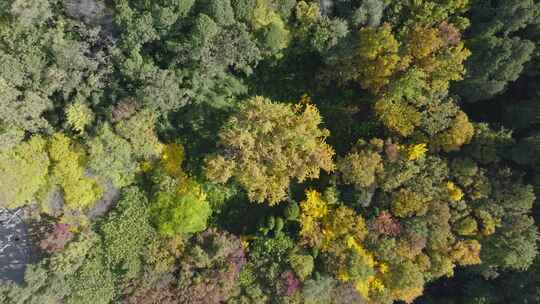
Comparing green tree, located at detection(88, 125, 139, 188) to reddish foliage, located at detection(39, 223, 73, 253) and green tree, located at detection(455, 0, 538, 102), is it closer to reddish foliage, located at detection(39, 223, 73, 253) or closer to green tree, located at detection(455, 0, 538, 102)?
reddish foliage, located at detection(39, 223, 73, 253)

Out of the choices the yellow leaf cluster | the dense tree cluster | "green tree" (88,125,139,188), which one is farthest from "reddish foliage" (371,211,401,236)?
"green tree" (88,125,139,188)

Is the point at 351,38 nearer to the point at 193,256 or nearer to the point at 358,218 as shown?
the point at 358,218

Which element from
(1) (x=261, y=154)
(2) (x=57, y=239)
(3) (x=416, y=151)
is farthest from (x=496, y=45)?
(2) (x=57, y=239)

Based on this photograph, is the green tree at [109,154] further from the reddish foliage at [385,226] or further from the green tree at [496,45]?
the green tree at [496,45]

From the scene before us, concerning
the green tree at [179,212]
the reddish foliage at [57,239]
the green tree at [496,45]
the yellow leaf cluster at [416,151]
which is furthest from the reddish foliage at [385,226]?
the reddish foliage at [57,239]

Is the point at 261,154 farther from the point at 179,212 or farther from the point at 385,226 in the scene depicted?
the point at 385,226
